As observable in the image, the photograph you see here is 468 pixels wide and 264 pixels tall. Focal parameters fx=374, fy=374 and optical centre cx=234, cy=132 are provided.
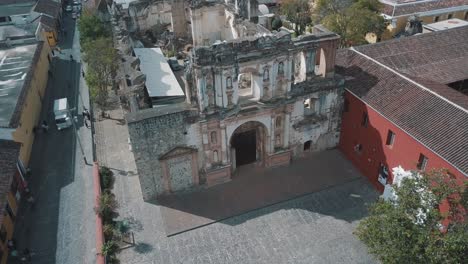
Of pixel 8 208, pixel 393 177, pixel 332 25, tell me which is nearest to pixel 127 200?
pixel 8 208

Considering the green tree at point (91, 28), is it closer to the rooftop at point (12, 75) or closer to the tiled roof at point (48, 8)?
the rooftop at point (12, 75)

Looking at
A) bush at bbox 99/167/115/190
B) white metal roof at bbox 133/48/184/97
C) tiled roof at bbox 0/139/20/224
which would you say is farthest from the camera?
white metal roof at bbox 133/48/184/97

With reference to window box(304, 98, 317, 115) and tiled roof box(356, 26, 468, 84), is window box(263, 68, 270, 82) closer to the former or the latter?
window box(304, 98, 317, 115)

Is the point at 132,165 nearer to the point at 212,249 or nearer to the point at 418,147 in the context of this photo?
the point at 212,249

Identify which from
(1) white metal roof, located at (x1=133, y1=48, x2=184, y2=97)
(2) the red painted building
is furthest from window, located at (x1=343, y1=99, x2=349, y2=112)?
(1) white metal roof, located at (x1=133, y1=48, x2=184, y2=97)

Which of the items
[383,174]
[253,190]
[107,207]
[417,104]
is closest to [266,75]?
[253,190]

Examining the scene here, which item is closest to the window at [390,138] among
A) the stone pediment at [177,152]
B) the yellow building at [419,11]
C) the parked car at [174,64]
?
the stone pediment at [177,152]
